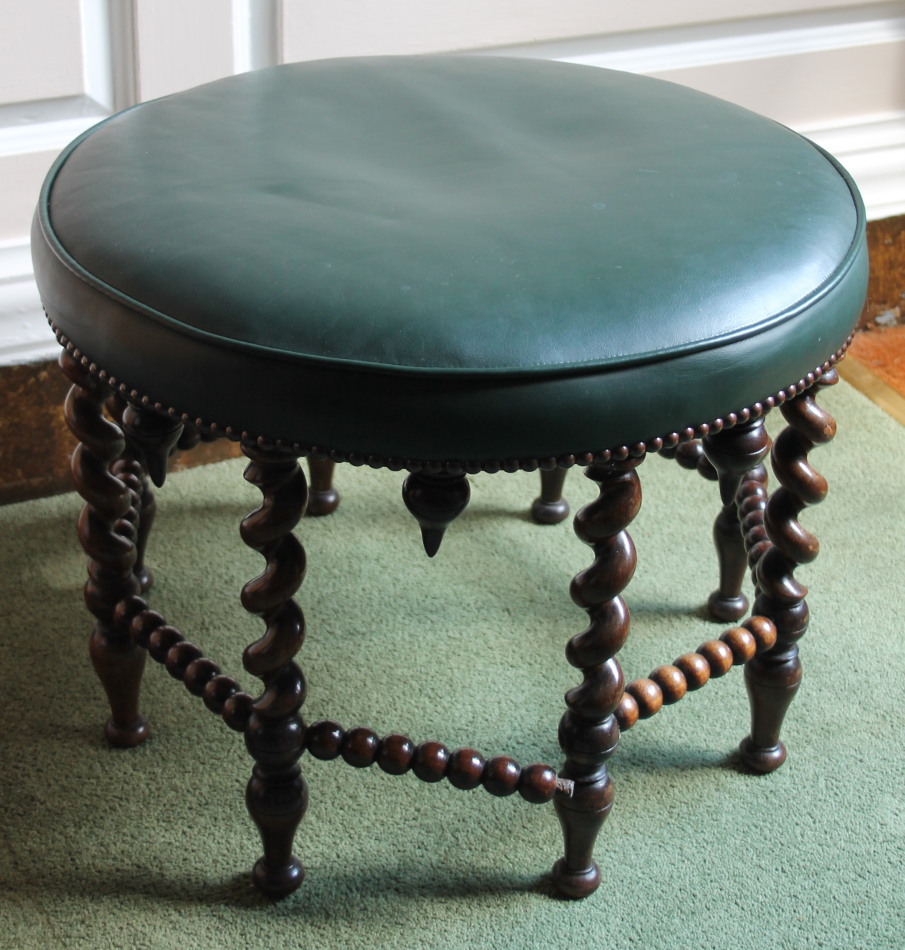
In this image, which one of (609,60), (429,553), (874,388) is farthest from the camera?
(874,388)

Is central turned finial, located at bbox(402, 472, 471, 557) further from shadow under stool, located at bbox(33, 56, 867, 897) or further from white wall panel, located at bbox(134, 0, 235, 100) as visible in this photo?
white wall panel, located at bbox(134, 0, 235, 100)

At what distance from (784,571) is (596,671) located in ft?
0.63

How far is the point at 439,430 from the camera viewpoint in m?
0.57

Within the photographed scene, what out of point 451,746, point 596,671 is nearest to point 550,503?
point 451,746

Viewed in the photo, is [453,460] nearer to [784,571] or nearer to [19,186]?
[784,571]

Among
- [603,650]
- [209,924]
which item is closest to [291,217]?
[603,650]

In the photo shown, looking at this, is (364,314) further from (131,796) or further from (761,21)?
(761,21)

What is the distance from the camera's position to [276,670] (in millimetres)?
712

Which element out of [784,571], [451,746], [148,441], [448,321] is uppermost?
[448,321]

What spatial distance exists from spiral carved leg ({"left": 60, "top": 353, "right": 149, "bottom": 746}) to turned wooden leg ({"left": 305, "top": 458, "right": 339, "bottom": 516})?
0.25 meters

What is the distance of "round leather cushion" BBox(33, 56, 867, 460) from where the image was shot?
1.86 feet

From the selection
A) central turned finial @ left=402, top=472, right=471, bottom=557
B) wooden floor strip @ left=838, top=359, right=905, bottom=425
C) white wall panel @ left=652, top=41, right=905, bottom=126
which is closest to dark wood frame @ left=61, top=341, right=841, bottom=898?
central turned finial @ left=402, top=472, right=471, bottom=557

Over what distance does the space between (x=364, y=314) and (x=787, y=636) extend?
426 mm

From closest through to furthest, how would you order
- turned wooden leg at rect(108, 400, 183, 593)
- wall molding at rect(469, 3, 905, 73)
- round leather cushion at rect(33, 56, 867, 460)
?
round leather cushion at rect(33, 56, 867, 460) < turned wooden leg at rect(108, 400, 183, 593) < wall molding at rect(469, 3, 905, 73)
